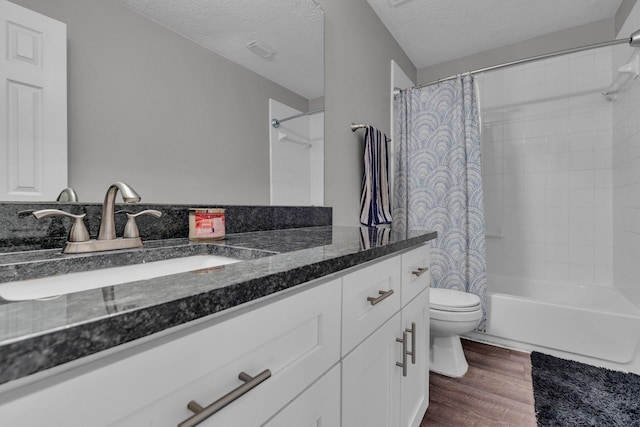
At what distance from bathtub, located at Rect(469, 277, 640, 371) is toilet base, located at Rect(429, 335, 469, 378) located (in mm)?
460

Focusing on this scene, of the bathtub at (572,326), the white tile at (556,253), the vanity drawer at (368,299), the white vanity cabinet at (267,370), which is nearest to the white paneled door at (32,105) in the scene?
the white vanity cabinet at (267,370)

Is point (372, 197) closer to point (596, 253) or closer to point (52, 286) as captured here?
point (52, 286)

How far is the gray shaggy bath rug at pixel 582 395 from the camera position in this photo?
4.48ft

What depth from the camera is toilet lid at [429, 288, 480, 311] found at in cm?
175

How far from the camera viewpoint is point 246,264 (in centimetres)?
55

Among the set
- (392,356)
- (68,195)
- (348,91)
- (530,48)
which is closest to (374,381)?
(392,356)

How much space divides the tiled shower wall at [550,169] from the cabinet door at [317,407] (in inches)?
96.3

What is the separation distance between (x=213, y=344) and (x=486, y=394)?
1.70 metres

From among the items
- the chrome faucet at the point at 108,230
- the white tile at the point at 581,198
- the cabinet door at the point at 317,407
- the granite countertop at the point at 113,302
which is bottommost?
the cabinet door at the point at 317,407

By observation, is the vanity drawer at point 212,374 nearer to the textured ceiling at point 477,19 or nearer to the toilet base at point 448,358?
the toilet base at point 448,358

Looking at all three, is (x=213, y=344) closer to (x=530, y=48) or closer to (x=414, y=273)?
(x=414, y=273)

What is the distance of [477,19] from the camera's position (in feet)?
7.42

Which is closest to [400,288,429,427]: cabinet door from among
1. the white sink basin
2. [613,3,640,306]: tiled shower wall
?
the white sink basin

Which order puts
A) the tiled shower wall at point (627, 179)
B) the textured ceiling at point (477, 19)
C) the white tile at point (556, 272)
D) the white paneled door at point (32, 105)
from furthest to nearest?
1. the white tile at point (556, 272)
2. the textured ceiling at point (477, 19)
3. the tiled shower wall at point (627, 179)
4. the white paneled door at point (32, 105)
